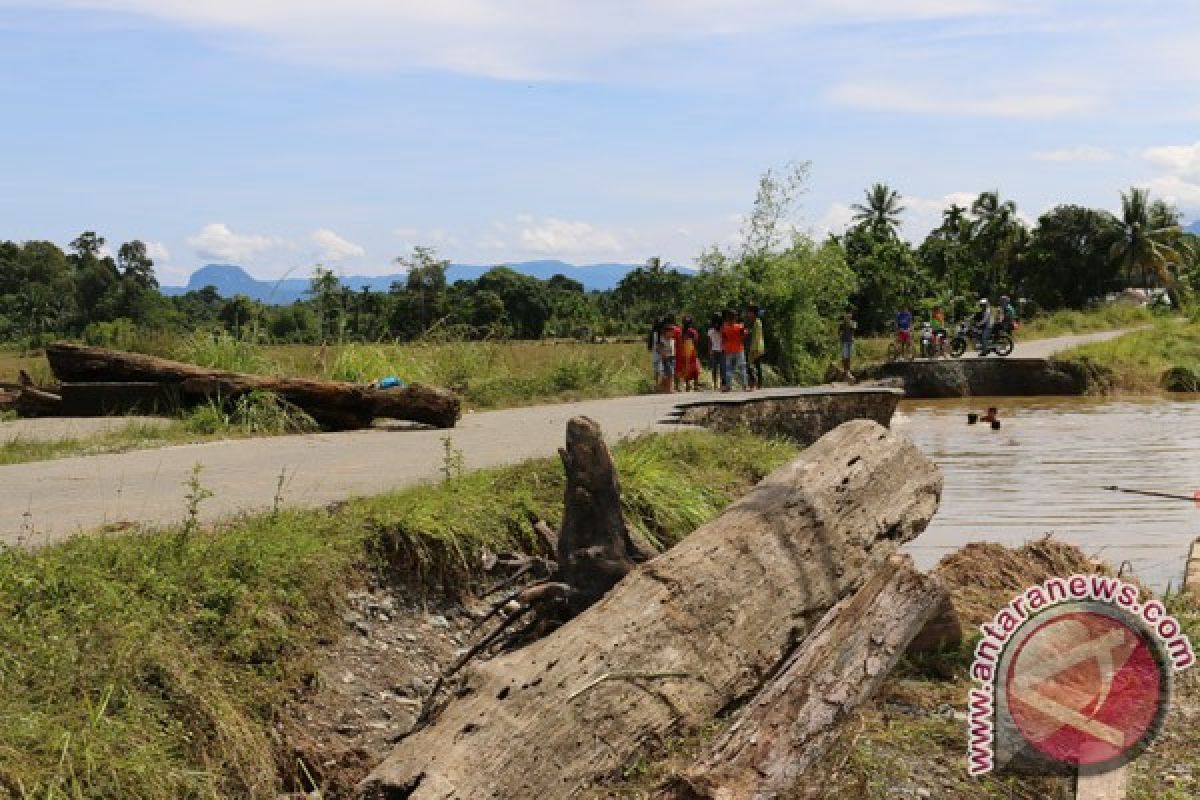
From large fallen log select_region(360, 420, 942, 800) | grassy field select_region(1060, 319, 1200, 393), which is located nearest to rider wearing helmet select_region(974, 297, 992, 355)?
grassy field select_region(1060, 319, 1200, 393)

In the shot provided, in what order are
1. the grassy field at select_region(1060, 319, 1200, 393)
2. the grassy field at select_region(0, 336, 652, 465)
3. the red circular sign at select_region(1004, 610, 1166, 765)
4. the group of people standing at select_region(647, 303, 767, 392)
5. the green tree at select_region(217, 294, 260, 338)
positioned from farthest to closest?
the grassy field at select_region(1060, 319, 1200, 393) → the group of people standing at select_region(647, 303, 767, 392) → the green tree at select_region(217, 294, 260, 338) → the grassy field at select_region(0, 336, 652, 465) → the red circular sign at select_region(1004, 610, 1166, 765)

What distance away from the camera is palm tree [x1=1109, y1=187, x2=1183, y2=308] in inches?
2753

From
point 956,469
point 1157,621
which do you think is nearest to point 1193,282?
point 956,469

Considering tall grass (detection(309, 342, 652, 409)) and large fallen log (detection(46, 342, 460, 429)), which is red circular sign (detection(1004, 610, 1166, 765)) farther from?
tall grass (detection(309, 342, 652, 409))

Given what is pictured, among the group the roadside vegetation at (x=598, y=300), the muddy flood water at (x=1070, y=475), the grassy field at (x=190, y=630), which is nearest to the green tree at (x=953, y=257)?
the roadside vegetation at (x=598, y=300)

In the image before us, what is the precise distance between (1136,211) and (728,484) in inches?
2571

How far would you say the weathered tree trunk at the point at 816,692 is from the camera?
449 cm

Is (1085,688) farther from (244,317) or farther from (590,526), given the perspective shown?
(244,317)

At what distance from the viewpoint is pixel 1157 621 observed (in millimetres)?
5840

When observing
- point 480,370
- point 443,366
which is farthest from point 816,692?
point 480,370

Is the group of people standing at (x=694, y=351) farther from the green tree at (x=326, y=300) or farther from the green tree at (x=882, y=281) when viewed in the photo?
the green tree at (x=882, y=281)

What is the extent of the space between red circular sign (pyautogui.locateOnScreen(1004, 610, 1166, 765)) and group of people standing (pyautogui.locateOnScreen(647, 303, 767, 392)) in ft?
55.0

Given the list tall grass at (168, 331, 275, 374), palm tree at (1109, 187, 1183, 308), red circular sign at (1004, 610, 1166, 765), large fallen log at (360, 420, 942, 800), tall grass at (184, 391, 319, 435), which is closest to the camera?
large fallen log at (360, 420, 942, 800)

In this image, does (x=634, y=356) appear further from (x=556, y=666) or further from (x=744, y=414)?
(x=556, y=666)
